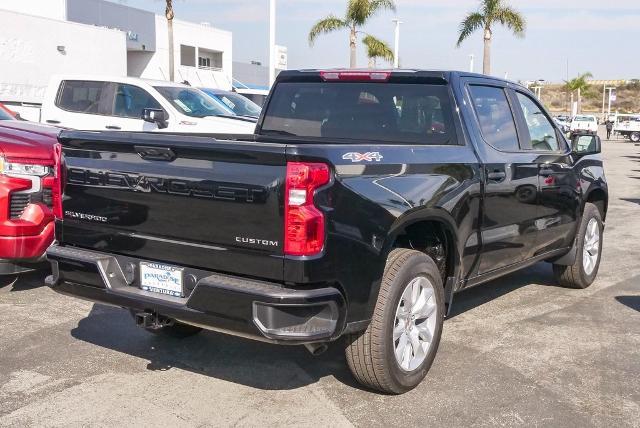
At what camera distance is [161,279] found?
3908mm

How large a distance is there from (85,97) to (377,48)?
28.6 meters

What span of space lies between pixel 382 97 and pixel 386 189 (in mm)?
1329

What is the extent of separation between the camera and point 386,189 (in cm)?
392

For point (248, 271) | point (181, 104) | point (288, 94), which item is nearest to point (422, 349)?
point (248, 271)

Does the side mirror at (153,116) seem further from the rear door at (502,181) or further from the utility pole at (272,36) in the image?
the utility pole at (272,36)

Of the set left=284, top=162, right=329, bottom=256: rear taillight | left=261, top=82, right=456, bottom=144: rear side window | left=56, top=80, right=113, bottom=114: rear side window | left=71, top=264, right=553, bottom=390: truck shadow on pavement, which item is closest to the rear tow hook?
left=71, top=264, right=553, bottom=390: truck shadow on pavement

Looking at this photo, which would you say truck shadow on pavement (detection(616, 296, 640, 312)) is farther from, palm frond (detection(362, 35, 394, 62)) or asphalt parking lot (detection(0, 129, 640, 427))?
palm frond (detection(362, 35, 394, 62))

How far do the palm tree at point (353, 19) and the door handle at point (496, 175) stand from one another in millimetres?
30389

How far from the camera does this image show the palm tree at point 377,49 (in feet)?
125

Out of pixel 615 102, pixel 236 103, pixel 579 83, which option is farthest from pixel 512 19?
pixel 615 102

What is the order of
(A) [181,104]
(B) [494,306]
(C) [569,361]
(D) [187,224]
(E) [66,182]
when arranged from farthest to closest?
1. (A) [181,104]
2. (B) [494,306]
3. (C) [569,361]
4. (E) [66,182]
5. (D) [187,224]

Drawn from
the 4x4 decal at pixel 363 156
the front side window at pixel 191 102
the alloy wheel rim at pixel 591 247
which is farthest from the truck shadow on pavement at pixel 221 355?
the front side window at pixel 191 102

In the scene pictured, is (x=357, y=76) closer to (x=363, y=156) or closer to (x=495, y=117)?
(x=495, y=117)

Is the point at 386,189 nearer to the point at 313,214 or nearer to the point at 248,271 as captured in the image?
the point at 313,214
